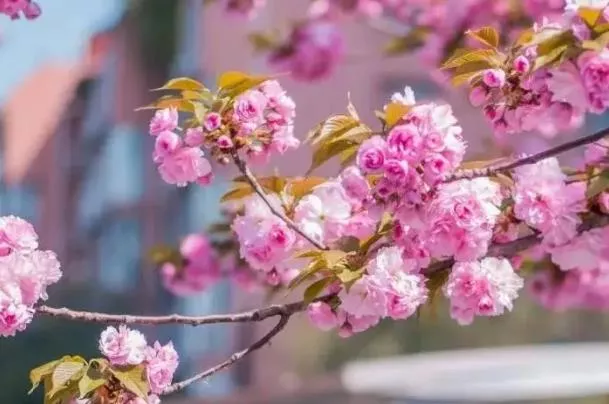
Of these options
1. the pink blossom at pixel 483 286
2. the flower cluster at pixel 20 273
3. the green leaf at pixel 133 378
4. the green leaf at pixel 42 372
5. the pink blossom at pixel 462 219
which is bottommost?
the green leaf at pixel 42 372

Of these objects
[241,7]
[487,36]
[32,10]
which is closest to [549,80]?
[487,36]

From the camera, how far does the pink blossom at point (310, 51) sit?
4402 mm

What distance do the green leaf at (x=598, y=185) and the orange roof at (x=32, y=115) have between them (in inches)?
744

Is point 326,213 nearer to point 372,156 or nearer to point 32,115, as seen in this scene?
point 372,156

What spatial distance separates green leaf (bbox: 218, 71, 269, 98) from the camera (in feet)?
6.79

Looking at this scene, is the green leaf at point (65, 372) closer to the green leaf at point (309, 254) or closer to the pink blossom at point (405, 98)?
the green leaf at point (309, 254)

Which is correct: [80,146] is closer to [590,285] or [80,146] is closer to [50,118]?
[50,118]

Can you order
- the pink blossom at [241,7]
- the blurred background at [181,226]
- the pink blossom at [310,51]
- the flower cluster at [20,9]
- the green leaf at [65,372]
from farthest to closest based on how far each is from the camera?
1. the blurred background at [181,226]
2. the pink blossom at [310,51]
3. the pink blossom at [241,7]
4. the flower cluster at [20,9]
5. the green leaf at [65,372]

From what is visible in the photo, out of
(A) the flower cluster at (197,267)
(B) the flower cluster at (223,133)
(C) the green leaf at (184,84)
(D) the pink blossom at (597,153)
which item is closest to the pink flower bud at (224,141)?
(B) the flower cluster at (223,133)

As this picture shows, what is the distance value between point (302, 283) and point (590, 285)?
1.64 meters

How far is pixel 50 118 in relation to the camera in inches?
872

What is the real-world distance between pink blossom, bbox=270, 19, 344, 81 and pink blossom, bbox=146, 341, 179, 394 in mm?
2536

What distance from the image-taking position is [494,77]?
1.93 meters

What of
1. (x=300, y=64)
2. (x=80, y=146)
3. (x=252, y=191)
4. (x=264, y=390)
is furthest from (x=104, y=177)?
(x=252, y=191)
